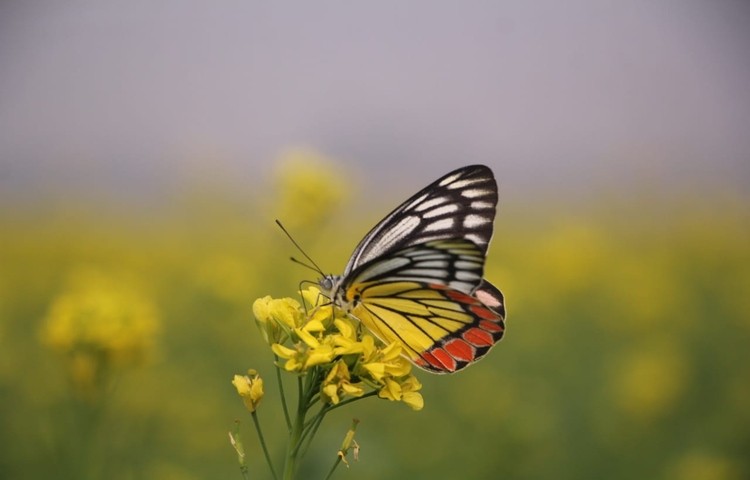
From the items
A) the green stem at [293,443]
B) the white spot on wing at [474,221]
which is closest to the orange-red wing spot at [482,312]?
the white spot on wing at [474,221]

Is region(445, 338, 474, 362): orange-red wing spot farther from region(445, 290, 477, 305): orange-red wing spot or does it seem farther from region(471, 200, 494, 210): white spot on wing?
region(471, 200, 494, 210): white spot on wing

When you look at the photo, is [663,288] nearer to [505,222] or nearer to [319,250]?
[319,250]

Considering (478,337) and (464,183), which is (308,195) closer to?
(464,183)

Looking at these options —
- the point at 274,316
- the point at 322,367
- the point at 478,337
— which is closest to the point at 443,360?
the point at 478,337

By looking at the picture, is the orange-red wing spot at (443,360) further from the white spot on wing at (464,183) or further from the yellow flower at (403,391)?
the white spot on wing at (464,183)

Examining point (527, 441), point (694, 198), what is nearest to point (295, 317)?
point (527, 441)
